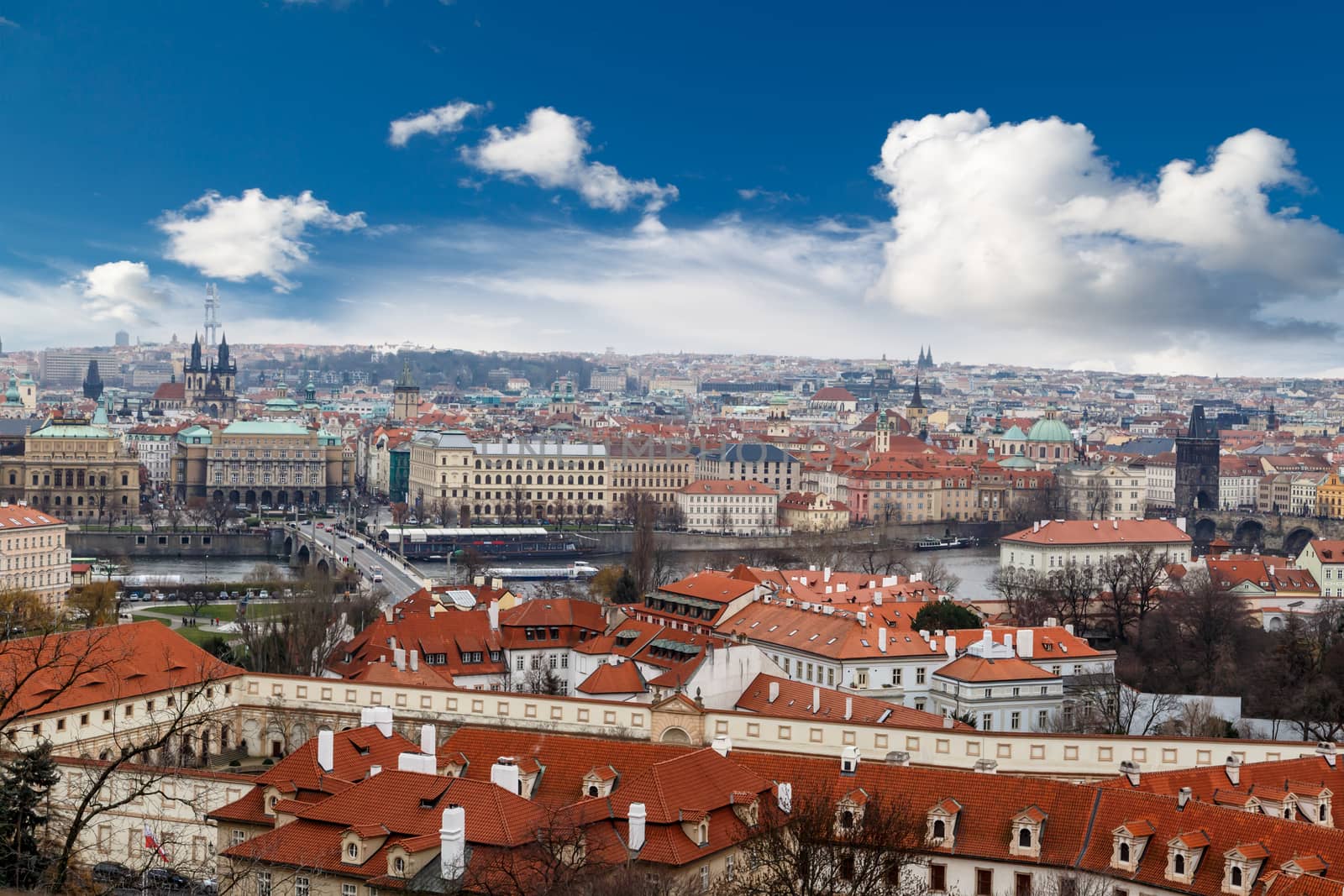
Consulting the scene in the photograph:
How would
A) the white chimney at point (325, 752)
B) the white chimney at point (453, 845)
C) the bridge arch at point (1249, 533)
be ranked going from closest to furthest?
the white chimney at point (453, 845), the white chimney at point (325, 752), the bridge arch at point (1249, 533)

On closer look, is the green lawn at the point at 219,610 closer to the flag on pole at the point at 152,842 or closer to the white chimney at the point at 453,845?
the flag on pole at the point at 152,842

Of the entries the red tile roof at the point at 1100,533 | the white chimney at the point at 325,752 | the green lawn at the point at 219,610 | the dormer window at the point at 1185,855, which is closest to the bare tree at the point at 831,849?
the dormer window at the point at 1185,855

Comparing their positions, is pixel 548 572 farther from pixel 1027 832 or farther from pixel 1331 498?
pixel 1027 832

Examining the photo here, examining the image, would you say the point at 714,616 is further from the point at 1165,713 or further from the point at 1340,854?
the point at 1340,854

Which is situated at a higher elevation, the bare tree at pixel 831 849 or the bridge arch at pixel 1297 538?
the bare tree at pixel 831 849

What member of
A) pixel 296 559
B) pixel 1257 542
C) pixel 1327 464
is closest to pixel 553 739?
pixel 296 559

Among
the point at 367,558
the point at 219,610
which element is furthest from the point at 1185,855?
the point at 367,558
